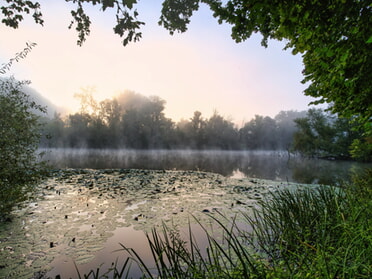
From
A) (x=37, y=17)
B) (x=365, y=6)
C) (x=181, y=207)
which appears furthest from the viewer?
(x=181, y=207)

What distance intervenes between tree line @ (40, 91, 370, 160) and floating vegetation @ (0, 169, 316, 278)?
44630mm

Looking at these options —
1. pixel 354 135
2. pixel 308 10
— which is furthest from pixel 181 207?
pixel 354 135

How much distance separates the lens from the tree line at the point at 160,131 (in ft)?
144

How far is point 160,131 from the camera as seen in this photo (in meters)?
65.9

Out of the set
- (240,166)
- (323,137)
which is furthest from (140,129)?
(323,137)

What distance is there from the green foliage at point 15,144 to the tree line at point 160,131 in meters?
46.1

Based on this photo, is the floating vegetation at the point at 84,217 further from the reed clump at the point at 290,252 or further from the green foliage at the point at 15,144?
the reed clump at the point at 290,252

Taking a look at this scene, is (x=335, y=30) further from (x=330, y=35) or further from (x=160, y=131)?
(x=160, y=131)

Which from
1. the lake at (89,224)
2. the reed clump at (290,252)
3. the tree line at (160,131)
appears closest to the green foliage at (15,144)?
the lake at (89,224)

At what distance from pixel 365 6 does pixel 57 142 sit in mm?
68145

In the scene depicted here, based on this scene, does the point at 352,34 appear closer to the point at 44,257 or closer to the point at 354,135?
the point at 44,257

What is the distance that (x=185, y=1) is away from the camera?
24.1 ft

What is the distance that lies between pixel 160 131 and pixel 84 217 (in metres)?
60.7

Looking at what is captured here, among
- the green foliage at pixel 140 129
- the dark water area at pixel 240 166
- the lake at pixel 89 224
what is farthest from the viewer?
the green foliage at pixel 140 129
